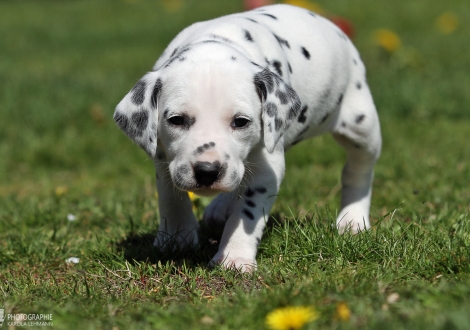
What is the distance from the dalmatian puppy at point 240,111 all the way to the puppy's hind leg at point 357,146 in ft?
0.03

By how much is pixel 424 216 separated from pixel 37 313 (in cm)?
258

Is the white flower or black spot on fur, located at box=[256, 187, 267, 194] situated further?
the white flower

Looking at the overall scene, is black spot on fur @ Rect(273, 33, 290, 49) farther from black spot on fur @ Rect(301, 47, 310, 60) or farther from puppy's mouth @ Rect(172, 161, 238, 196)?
puppy's mouth @ Rect(172, 161, 238, 196)

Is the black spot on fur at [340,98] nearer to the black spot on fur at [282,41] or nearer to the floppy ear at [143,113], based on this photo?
the black spot on fur at [282,41]

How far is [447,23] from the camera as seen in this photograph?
1362cm

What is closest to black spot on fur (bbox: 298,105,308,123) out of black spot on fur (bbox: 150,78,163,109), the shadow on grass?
the shadow on grass

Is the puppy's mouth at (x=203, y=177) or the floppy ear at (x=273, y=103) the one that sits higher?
the floppy ear at (x=273, y=103)

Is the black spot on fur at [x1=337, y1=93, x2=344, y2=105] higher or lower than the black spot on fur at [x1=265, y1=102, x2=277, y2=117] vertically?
lower

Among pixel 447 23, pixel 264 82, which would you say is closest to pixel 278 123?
pixel 264 82

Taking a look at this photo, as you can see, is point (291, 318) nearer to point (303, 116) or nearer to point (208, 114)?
point (208, 114)

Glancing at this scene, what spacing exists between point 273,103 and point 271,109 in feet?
0.11

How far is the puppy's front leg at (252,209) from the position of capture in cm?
376

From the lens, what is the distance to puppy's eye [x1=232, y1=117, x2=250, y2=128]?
11.6 feet

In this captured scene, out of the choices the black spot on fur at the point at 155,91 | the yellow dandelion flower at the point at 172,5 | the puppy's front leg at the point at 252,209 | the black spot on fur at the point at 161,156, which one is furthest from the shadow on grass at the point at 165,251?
the yellow dandelion flower at the point at 172,5
